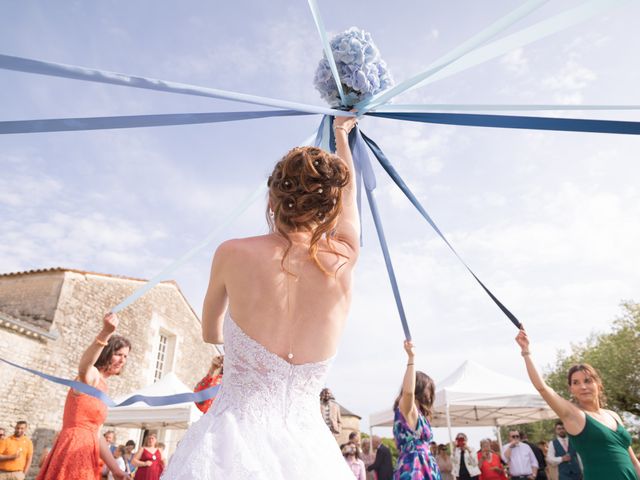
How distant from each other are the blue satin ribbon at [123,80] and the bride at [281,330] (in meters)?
0.87

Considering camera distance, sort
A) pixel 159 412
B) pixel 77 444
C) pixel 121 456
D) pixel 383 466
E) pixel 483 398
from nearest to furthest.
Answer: pixel 77 444 → pixel 383 466 → pixel 121 456 → pixel 159 412 → pixel 483 398

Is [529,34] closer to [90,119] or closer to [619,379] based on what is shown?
[90,119]

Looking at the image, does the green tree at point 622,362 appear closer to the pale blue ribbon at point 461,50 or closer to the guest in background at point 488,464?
the guest in background at point 488,464

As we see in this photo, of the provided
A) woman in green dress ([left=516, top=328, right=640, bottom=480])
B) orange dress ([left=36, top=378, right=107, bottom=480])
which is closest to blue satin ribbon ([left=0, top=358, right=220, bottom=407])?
orange dress ([left=36, top=378, right=107, bottom=480])

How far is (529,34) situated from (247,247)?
5.65ft

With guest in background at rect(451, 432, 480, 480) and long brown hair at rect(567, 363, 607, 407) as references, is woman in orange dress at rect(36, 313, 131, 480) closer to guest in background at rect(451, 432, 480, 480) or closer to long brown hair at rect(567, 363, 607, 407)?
long brown hair at rect(567, 363, 607, 407)

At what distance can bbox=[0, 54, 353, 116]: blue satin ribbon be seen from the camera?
1.80m

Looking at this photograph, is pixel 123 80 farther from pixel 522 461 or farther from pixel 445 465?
pixel 522 461

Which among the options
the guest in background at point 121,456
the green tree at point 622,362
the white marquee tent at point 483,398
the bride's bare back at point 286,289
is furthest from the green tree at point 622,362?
the bride's bare back at point 286,289

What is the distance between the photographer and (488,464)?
375 inches

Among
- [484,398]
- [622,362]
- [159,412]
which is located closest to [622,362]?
[622,362]

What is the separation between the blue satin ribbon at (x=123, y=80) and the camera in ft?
5.90

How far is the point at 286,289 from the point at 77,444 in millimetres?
2388

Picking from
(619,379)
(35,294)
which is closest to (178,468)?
(35,294)
